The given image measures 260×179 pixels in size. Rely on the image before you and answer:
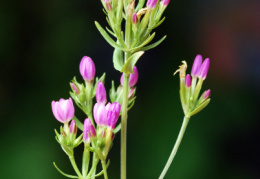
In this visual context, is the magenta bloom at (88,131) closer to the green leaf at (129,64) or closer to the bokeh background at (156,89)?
the green leaf at (129,64)

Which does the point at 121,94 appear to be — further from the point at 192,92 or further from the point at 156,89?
the point at 156,89

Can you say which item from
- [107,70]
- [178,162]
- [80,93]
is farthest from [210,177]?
[80,93]

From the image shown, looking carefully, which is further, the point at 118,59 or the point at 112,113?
the point at 118,59

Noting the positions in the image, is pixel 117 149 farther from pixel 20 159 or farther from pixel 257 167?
pixel 257 167

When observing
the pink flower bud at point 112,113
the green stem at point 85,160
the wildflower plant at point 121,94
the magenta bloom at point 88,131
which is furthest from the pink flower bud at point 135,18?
the green stem at point 85,160

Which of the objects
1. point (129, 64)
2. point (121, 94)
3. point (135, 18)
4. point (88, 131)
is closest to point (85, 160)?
point (88, 131)

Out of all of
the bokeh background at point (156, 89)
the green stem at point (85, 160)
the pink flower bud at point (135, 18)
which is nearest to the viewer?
the pink flower bud at point (135, 18)

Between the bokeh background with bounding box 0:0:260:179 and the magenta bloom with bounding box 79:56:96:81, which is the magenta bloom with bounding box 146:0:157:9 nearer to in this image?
the magenta bloom with bounding box 79:56:96:81

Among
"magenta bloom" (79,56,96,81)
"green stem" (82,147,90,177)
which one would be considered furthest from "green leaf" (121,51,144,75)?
"green stem" (82,147,90,177)
